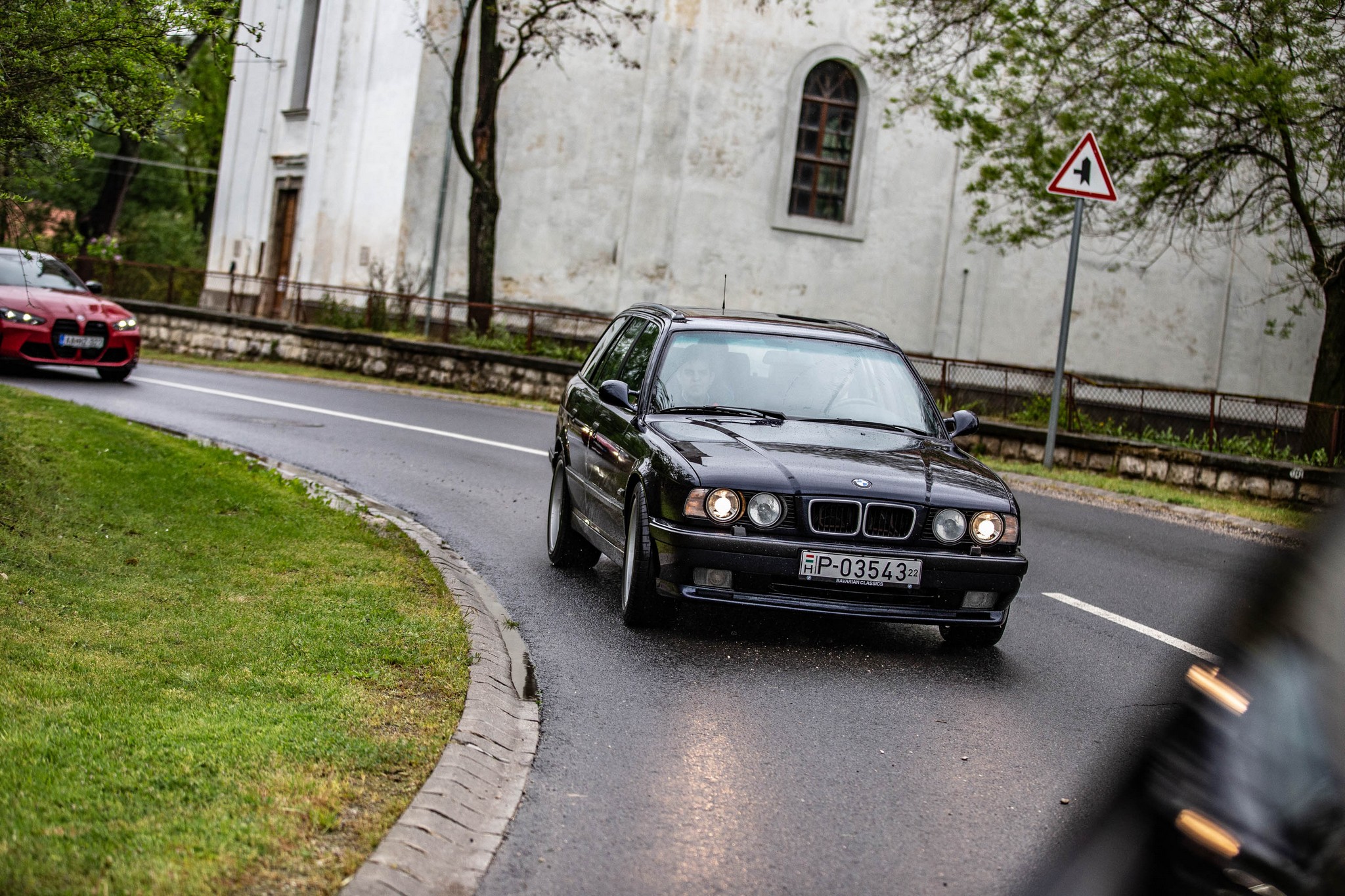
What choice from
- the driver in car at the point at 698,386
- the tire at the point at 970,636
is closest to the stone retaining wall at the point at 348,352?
the driver in car at the point at 698,386

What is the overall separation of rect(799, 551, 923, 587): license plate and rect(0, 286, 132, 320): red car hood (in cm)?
1614

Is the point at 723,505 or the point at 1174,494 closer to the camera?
the point at 723,505

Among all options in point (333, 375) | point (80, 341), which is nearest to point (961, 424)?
point (80, 341)

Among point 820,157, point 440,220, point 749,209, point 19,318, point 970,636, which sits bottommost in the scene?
point 970,636

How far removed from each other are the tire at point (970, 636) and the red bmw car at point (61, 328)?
15999 mm

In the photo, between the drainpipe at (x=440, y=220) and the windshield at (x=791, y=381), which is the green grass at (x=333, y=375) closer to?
the drainpipe at (x=440, y=220)

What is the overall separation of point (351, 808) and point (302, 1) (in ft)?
115

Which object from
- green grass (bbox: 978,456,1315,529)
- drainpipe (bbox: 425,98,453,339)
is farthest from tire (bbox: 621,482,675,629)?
drainpipe (bbox: 425,98,453,339)

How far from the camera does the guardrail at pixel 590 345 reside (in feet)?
57.3

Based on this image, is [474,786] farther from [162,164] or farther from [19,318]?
[162,164]

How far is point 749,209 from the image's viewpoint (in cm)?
3167

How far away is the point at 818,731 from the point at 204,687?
93.8 inches

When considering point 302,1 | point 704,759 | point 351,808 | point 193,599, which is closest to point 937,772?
point 704,759

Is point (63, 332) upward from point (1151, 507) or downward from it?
upward
